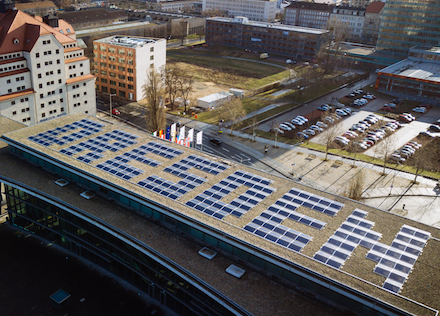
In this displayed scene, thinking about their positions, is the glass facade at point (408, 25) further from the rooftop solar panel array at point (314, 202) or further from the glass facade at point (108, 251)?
the glass facade at point (108, 251)

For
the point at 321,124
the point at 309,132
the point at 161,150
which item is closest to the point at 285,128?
the point at 309,132

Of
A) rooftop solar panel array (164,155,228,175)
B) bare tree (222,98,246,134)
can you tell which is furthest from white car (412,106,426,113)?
rooftop solar panel array (164,155,228,175)

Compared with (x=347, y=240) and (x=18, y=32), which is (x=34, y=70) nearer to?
(x=18, y=32)

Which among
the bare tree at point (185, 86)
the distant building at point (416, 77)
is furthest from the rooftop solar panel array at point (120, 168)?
the distant building at point (416, 77)

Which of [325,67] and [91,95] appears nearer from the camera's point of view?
[91,95]

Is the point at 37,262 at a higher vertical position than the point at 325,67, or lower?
lower

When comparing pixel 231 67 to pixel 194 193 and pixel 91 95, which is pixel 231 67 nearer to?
pixel 91 95

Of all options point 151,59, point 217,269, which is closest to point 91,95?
point 151,59
